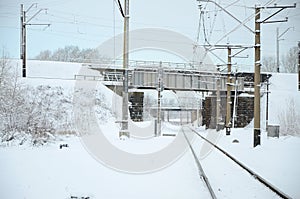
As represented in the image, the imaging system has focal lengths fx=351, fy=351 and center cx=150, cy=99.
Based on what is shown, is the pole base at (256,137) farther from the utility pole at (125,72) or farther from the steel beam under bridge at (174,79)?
the steel beam under bridge at (174,79)

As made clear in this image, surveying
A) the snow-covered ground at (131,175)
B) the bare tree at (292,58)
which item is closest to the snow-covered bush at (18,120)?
the snow-covered ground at (131,175)

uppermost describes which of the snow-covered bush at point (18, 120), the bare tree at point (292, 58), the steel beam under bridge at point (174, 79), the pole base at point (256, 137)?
the bare tree at point (292, 58)

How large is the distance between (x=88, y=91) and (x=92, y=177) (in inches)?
1002

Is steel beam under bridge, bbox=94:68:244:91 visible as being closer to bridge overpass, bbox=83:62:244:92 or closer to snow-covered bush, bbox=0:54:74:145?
bridge overpass, bbox=83:62:244:92

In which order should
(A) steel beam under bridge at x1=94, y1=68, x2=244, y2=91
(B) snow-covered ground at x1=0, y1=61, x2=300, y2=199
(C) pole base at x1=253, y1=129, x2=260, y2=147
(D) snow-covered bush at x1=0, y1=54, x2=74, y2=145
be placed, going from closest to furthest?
(B) snow-covered ground at x1=0, y1=61, x2=300, y2=199, (D) snow-covered bush at x1=0, y1=54, x2=74, y2=145, (C) pole base at x1=253, y1=129, x2=260, y2=147, (A) steel beam under bridge at x1=94, y1=68, x2=244, y2=91

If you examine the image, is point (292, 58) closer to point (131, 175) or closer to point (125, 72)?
point (125, 72)

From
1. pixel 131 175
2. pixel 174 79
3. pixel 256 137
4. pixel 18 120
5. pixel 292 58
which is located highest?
pixel 292 58

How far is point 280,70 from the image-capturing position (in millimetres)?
70625

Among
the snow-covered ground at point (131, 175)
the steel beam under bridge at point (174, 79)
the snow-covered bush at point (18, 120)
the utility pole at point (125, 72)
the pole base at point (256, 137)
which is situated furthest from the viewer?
the steel beam under bridge at point (174, 79)

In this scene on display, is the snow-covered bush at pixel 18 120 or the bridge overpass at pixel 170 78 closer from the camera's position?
the snow-covered bush at pixel 18 120

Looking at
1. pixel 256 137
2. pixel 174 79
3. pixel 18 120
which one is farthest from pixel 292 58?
pixel 18 120

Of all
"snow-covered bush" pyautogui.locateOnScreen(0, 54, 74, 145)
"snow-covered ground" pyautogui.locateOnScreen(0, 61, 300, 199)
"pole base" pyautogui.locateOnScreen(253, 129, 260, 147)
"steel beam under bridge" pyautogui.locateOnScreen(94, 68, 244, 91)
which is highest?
"steel beam under bridge" pyautogui.locateOnScreen(94, 68, 244, 91)

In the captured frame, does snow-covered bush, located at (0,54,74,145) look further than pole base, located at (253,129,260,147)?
No

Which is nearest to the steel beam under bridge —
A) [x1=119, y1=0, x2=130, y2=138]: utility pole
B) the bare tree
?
the bare tree
